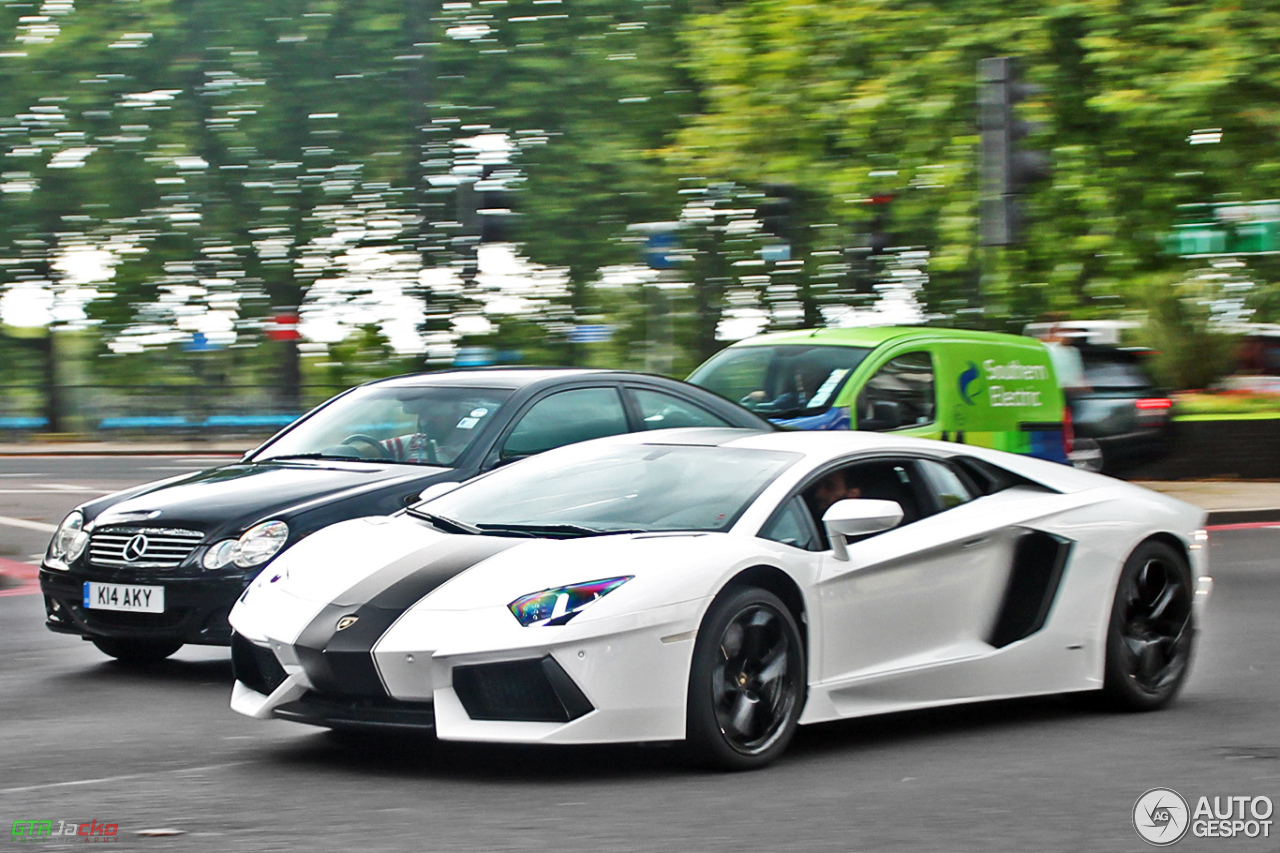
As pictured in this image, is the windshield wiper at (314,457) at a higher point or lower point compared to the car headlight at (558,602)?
lower

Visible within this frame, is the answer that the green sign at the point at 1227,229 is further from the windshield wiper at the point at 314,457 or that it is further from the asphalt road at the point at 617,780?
the windshield wiper at the point at 314,457

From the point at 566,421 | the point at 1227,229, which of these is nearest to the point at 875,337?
the point at 566,421

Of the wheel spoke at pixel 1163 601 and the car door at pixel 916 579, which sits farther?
the wheel spoke at pixel 1163 601

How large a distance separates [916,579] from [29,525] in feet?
41.2

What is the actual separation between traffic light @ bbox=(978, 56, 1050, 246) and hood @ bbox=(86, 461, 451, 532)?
7.66 metres

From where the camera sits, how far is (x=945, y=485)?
678cm

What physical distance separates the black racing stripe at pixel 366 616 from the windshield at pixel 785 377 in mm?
7358

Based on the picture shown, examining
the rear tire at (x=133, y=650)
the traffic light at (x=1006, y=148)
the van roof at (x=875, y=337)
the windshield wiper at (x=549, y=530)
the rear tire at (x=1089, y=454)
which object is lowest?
the rear tire at (x=1089, y=454)

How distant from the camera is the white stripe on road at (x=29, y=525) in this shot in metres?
16.6

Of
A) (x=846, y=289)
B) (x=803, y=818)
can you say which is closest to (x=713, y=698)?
(x=803, y=818)

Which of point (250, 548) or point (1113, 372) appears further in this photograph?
point (1113, 372)

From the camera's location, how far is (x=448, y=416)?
28.6ft

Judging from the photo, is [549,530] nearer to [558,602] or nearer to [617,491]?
[617,491]

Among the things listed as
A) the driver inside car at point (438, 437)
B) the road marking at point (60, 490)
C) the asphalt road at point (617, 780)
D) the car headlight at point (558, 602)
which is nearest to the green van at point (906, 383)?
the driver inside car at point (438, 437)
